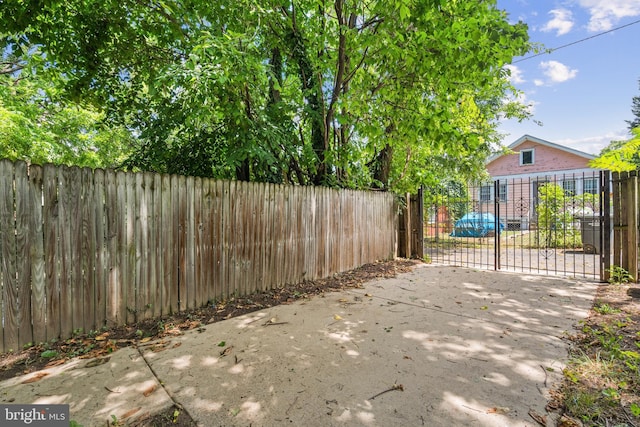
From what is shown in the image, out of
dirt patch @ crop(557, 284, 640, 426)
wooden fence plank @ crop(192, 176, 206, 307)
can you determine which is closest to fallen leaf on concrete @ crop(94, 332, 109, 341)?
wooden fence plank @ crop(192, 176, 206, 307)

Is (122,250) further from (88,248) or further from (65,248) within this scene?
(65,248)

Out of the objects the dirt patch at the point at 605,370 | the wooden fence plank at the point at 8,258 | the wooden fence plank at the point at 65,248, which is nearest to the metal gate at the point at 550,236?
the dirt patch at the point at 605,370

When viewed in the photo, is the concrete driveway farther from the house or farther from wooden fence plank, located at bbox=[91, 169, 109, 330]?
the house

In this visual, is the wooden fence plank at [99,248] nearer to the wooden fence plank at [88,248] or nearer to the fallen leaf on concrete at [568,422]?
the wooden fence plank at [88,248]

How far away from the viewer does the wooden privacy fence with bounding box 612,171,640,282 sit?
4.89 metres

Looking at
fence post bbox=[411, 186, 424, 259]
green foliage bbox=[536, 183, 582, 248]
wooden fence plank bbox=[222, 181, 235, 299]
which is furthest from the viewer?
green foliage bbox=[536, 183, 582, 248]

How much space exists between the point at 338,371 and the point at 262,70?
3811 millimetres

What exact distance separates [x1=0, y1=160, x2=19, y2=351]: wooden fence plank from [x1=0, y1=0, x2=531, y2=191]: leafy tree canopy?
1750mm

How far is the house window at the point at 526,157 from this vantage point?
64.5 feet

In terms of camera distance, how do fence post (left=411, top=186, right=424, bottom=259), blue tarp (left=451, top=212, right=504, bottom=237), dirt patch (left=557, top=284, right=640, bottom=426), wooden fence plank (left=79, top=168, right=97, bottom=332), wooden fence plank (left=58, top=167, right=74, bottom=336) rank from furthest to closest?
blue tarp (left=451, top=212, right=504, bottom=237) → fence post (left=411, top=186, right=424, bottom=259) → wooden fence plank (left=79, top=168, right=97, bottom=332) → wooden fence plank (left=58, top=167, right=74, bottom=336) → dirt patch (left=557, top=284, right=640, bottom=426)

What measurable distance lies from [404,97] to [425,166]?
14.5 feet

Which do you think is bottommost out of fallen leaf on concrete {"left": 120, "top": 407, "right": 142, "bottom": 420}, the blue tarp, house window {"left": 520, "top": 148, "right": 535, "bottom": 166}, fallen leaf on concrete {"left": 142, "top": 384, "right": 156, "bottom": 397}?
fallen leaf on concrete {"left": 142, "top": 384, "right": 156, "bottom": 397}

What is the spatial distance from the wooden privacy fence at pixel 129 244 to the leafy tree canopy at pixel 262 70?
38.9 inches

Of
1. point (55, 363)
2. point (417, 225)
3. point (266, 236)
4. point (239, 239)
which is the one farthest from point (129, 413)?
point (417, 225)
